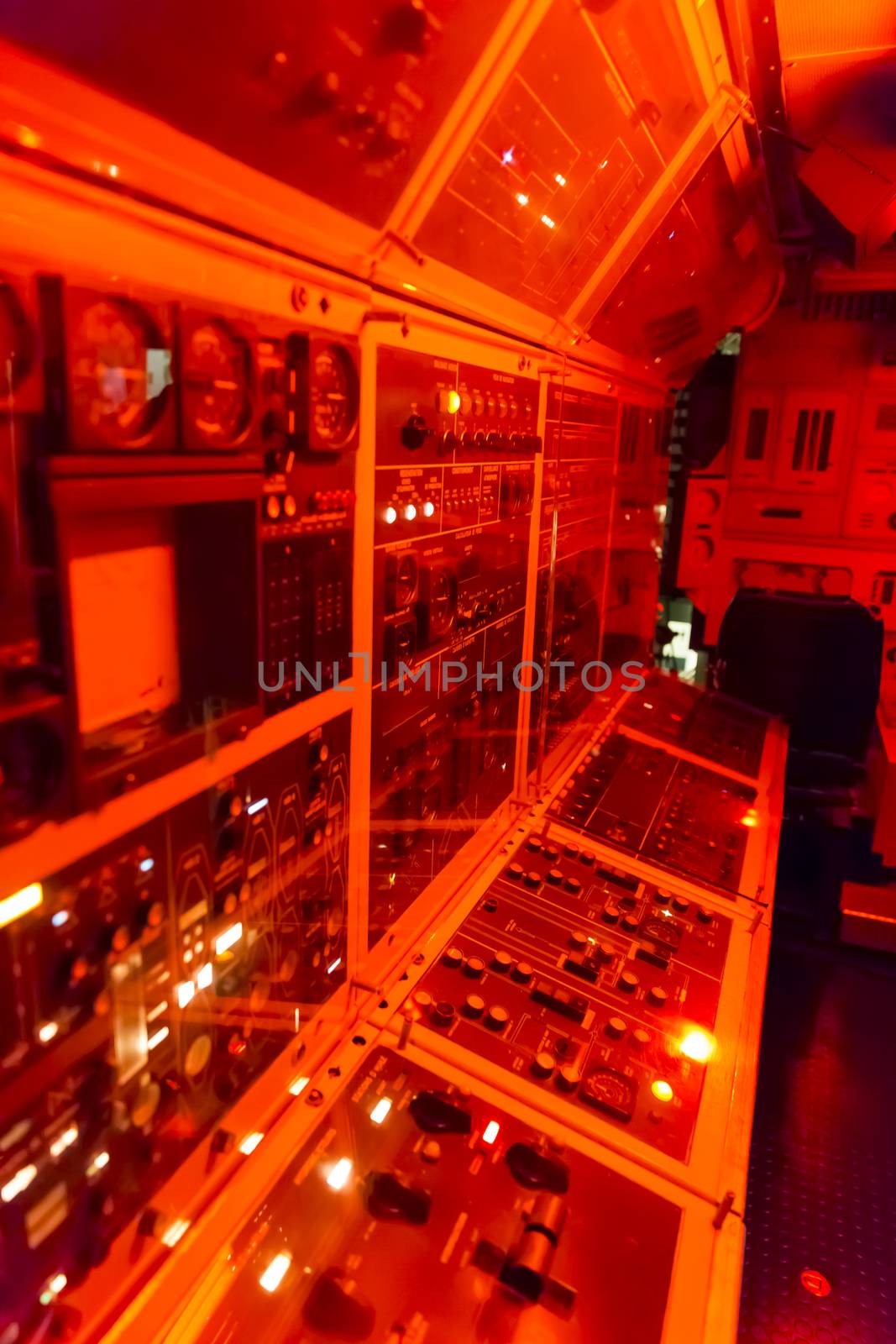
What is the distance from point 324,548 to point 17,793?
0.53m

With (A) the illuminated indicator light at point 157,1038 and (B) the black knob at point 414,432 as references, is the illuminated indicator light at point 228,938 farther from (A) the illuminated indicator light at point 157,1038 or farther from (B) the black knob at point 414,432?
(B) the black knob at point 414,432

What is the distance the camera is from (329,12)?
86 cm

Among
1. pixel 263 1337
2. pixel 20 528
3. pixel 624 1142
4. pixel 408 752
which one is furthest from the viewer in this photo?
pixel 408 752

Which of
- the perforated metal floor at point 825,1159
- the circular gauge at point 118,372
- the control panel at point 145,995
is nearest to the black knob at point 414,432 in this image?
the control panel at point 145,995

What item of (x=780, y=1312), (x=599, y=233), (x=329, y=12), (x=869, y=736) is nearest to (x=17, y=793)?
(x=329, y=12)

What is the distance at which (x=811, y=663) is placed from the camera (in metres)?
3.23

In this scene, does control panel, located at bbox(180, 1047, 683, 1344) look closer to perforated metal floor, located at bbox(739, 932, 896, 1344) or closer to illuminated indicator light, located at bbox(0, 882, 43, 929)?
illuminated indicator light, located at bbox(0, 882, 43, 929)

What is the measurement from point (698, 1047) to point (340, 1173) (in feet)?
2.28

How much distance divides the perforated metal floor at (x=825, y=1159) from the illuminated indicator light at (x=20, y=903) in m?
1.85

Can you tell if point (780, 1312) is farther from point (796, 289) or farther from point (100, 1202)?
point (796, 289)

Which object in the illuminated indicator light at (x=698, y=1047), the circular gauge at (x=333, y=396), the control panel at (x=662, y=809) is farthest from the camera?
the control panel at (x=662, y=809)

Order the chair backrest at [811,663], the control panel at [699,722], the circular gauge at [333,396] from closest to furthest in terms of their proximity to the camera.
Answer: the circular gauge at [333,396], the control panel at [699,722], the chair backrest at [811,663]

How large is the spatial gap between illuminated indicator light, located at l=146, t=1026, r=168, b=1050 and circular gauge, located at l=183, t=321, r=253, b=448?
633 millimetres

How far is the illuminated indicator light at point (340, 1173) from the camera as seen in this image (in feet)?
3.68
